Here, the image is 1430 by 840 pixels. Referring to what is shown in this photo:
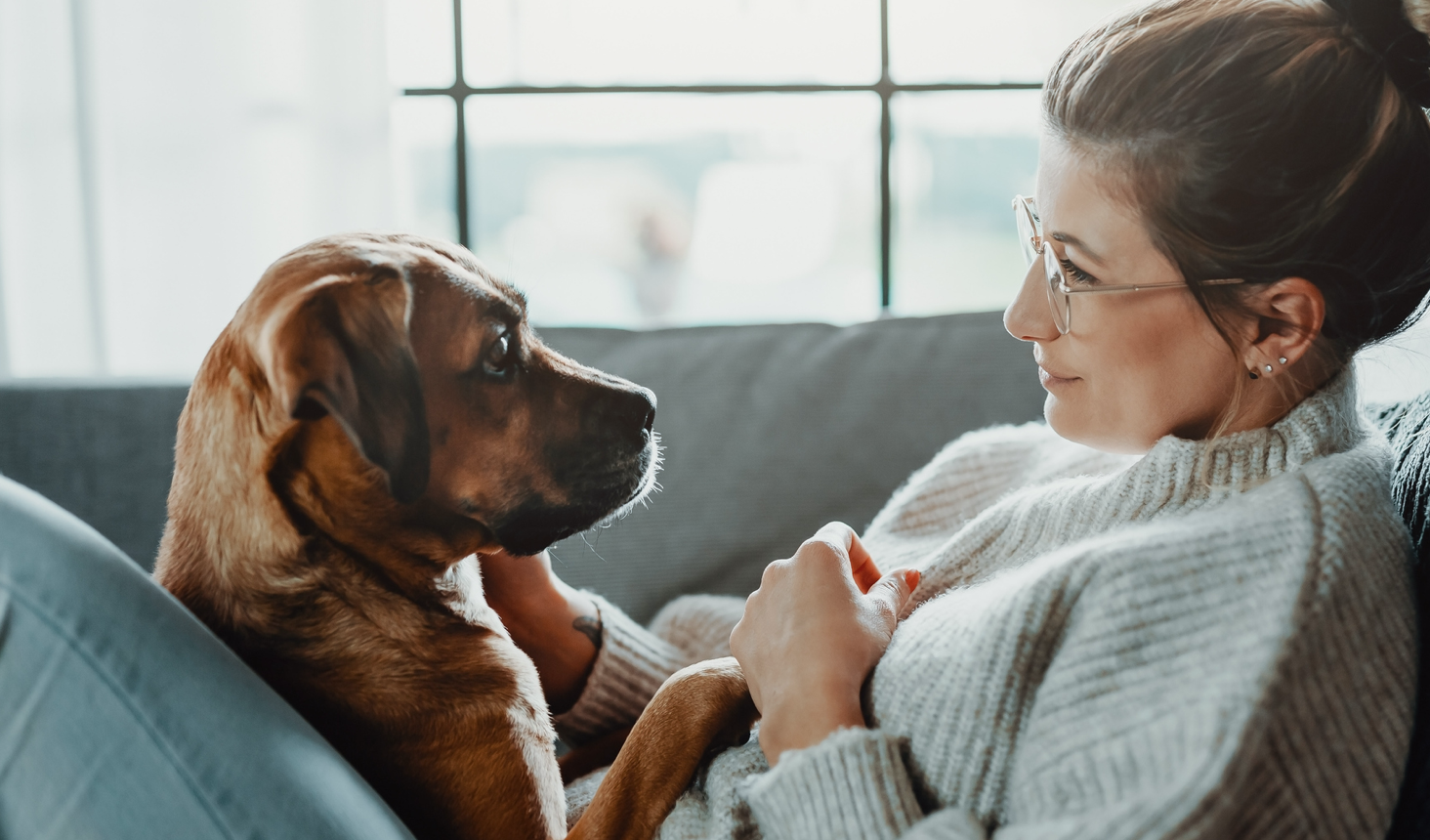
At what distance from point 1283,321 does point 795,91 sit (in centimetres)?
171

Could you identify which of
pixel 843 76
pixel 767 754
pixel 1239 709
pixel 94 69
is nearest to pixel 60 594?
pixel 767 754

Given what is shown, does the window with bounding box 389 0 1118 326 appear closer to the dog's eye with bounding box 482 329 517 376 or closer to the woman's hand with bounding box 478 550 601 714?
the woman's hand with bounding box 478 550 601 714

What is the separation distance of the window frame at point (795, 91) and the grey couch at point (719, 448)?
825mm

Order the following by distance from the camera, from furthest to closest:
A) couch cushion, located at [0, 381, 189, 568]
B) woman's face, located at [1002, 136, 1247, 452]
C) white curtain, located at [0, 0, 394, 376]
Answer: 1. white curtain, located at [0, 0, 394, 376]
2. couch cushion, located at [0, 381, 189, 568]
3. woman's face, located at [1002, 136, 1247, 452]

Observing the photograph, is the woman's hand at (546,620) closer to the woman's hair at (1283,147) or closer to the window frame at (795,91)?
the woman's hair at (1283,147)

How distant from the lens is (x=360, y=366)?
81cm

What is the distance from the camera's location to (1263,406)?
923 millimetres

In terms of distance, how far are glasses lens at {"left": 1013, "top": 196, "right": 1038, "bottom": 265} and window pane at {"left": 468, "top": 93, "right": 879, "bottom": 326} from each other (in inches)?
55.0

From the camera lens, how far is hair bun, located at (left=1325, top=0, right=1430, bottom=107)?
Answer: 833 millimetres

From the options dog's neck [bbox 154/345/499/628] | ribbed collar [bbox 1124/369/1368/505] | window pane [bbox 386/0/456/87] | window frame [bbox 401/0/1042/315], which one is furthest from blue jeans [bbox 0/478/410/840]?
window pane [bbox 386/0/456/87]

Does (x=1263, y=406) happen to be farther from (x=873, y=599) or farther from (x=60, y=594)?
(x=60, y=594)

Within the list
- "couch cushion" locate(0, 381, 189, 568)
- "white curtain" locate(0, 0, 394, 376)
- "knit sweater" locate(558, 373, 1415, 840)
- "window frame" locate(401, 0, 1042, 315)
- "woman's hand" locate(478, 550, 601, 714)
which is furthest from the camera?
"window frame" locate(401, 0, 1042, 315)

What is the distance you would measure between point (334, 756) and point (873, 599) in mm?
484

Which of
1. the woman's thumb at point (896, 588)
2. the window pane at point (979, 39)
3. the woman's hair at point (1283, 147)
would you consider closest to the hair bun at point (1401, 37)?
the woman's hair at point (1283, 147)
